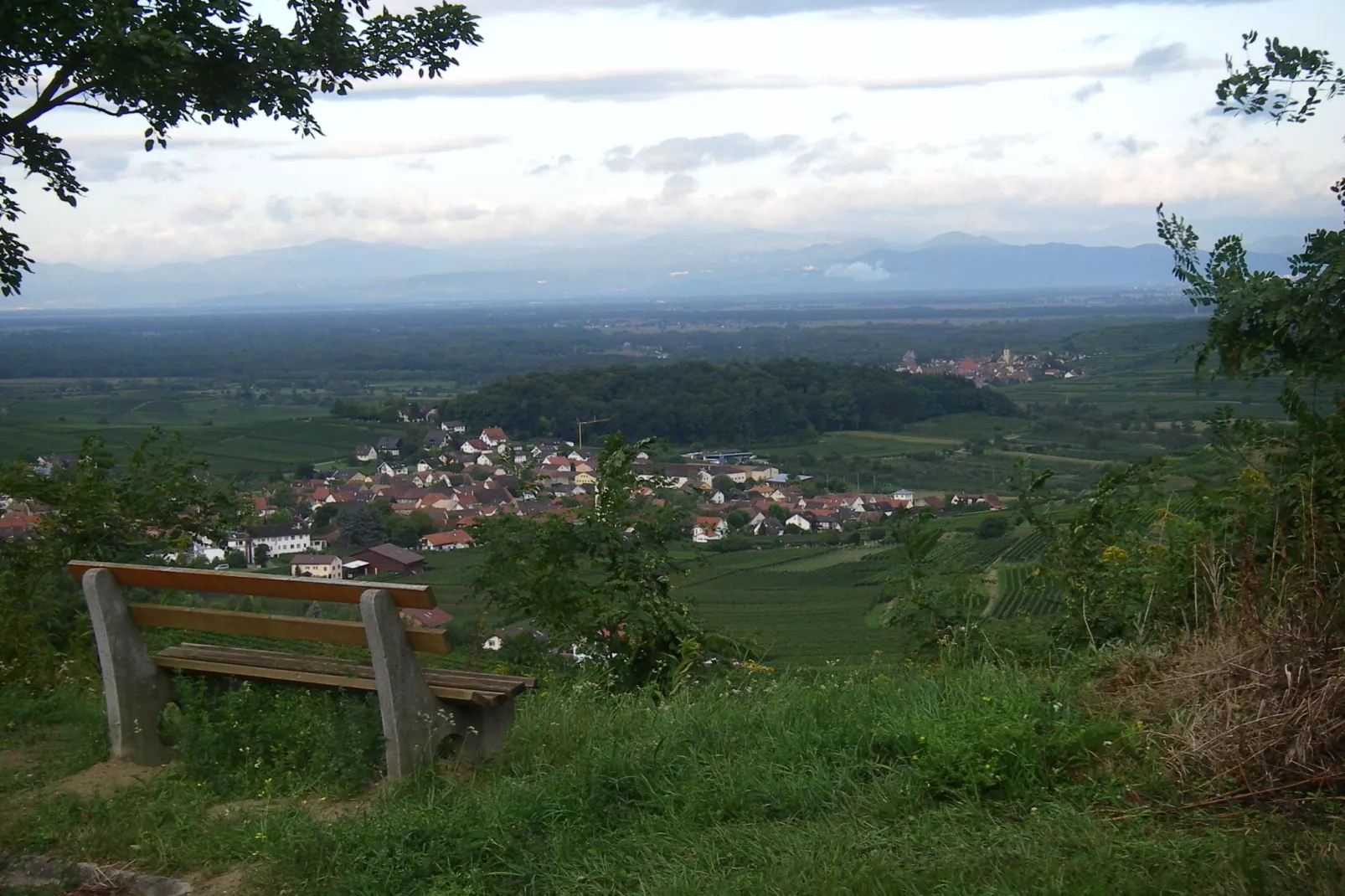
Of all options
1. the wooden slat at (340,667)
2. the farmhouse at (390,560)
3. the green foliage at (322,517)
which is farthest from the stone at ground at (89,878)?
the green foliage at (322,517)

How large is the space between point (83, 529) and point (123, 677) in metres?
2.83

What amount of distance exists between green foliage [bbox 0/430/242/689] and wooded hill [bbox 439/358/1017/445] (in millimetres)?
20307

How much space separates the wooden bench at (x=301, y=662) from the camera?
391cm

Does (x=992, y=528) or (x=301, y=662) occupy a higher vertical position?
(x=301, y=662)

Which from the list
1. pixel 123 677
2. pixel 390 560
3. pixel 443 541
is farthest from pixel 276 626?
pixel 443 541

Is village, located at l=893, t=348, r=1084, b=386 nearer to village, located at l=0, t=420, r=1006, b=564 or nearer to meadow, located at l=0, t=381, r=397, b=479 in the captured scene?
village, located at l=0, t=420, r=1006, b=564

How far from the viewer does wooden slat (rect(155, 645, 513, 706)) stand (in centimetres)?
410

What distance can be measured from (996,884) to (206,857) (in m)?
2.33

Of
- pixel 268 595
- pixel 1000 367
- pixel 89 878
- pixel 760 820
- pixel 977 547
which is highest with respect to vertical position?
pixel 268 595

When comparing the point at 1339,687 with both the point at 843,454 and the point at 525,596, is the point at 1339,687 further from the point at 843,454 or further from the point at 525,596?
the point at 843,454

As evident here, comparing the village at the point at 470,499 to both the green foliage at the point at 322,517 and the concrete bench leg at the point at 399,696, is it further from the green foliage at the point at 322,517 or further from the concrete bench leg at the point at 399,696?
the concrete bench leg at the point at 399,696

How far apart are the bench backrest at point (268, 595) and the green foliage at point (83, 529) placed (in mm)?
1904

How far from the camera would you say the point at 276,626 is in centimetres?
416

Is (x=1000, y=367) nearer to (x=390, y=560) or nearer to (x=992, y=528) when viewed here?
(x=992, y=528)
